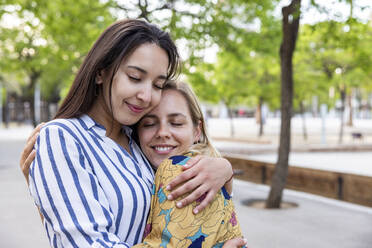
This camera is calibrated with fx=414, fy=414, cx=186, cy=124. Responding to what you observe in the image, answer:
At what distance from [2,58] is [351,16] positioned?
20.4 metres

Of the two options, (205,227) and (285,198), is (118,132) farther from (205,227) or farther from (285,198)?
(285,198)

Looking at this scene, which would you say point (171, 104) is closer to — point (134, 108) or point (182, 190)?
point (134, 108)

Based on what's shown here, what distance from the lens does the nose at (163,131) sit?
6.40ft

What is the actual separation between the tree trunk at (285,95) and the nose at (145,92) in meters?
5.28

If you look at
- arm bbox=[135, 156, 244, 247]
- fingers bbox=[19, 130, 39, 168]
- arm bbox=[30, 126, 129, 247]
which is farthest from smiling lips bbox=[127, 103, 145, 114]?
fingers bbox=[19, 130, 39, 168]

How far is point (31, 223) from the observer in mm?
6070

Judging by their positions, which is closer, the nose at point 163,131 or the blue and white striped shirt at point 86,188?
the blue and white striped shirt at point 86,188

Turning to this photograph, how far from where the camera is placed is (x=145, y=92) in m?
1.69

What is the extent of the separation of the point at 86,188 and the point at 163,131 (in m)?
0.65

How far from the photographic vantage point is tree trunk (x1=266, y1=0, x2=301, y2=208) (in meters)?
6.66

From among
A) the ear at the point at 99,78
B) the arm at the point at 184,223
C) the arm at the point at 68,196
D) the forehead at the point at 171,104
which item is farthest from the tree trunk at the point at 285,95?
the arm at the point at 68,196

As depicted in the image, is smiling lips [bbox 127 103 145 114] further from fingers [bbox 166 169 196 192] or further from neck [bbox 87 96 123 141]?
fingers [bbox 166 169 196 192]

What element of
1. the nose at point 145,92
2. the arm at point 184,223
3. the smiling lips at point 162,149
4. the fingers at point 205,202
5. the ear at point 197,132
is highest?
the nose at point 145,92

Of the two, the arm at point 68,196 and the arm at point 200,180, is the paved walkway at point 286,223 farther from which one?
the arm at point 68,196
